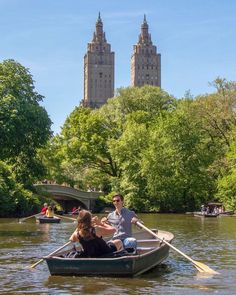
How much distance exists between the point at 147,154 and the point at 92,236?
51.4 m

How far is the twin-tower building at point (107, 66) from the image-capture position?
189000mm

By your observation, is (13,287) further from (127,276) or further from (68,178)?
(68,178)

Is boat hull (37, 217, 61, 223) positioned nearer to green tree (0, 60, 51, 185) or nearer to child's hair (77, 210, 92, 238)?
green tree (0, 60, 51, 185)

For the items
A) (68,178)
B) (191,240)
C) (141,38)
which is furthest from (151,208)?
(141,38)

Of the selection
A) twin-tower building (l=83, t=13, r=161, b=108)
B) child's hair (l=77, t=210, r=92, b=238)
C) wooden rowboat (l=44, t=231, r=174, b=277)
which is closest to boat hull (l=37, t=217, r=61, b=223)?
wooden rowboat (l=44, t=231, r=174, b=277)

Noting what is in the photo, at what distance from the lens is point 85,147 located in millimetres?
71375

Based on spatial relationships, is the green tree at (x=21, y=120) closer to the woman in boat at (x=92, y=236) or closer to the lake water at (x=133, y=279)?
the lake water at (x=133, y=279)

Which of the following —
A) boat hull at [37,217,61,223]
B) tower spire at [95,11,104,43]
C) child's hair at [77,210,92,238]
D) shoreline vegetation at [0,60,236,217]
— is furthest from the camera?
tower spire at [95,11,104,43]

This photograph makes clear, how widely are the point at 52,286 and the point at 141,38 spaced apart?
607 ft

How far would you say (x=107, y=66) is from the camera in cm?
19488

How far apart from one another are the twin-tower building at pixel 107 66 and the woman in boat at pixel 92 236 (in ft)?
556

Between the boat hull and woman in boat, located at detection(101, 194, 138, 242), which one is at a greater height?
the boat hull

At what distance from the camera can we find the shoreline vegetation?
60.7m

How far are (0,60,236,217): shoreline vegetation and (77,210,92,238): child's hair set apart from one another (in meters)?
34.9
